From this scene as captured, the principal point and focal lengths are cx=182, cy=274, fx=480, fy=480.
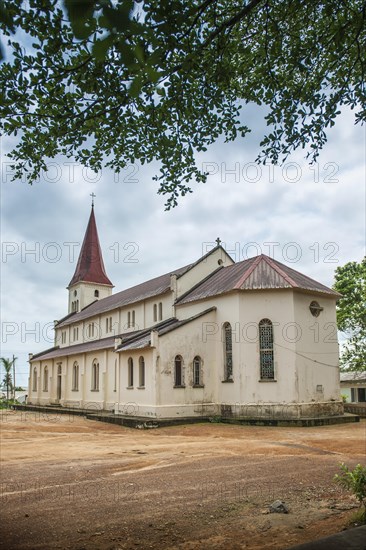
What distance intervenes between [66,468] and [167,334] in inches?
554

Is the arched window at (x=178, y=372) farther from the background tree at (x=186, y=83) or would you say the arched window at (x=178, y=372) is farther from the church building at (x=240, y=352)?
the background tree at (x=186, y=83)

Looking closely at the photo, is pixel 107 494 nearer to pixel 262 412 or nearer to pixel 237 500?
pixel 237 500

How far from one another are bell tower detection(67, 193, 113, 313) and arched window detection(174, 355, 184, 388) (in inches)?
1022

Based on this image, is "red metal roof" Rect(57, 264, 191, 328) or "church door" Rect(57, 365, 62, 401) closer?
"red metal roof" Rect(57, 264, 191, 328)

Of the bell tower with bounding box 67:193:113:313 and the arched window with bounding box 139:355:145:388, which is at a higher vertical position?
the bell tower with bounding box 67:193:113:313

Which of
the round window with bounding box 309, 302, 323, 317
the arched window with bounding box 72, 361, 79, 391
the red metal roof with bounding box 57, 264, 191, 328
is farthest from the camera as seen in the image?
the arched window with bounding box 72, 361, 79, 391

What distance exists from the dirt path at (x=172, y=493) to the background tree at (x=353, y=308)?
20.0 meters

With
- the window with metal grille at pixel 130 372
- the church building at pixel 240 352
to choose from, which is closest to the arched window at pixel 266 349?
the church building at pixel 240 352

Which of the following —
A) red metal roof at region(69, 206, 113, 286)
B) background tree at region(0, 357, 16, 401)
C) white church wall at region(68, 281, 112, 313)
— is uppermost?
red metal roof at region(69, 206, 113, 286)

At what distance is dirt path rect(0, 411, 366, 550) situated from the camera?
573 centimetres

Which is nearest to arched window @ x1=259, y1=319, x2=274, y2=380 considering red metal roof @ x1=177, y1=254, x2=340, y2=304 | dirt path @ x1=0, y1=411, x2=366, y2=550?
red metal roof @ x1=177, y1=254, x2=340, y2=304

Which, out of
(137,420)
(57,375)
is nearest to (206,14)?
(137,420)

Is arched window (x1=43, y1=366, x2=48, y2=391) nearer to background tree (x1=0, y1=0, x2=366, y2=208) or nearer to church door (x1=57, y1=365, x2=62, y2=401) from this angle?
church door (x1=57, y1=365, x2=62, y2=401)

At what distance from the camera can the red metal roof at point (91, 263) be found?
50.2 meters
